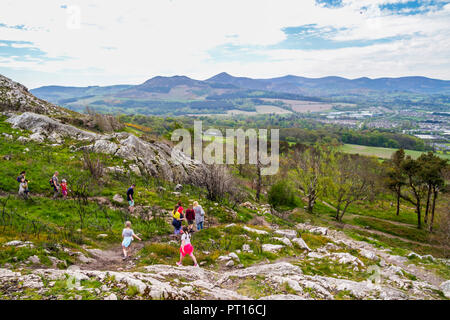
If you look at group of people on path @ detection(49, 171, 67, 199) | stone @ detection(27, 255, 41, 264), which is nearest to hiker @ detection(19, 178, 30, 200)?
group of people on path @ detection(49, 171, 67, 199)

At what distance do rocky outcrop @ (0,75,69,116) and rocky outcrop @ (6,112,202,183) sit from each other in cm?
700

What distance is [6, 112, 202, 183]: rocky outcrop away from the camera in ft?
90.9

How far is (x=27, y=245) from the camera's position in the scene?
9.70 m

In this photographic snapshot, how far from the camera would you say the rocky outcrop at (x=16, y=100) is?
35031mm

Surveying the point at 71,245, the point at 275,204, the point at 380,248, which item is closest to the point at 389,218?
the point at 275,204

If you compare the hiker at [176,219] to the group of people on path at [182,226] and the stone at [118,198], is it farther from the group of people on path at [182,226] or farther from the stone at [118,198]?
the stone at [118,198]

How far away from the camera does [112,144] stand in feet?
93.7

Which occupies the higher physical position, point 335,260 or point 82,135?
point 82,135

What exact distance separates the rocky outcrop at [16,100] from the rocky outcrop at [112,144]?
7004 millimetres

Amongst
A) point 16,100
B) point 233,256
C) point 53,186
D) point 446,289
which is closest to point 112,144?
point 53,186

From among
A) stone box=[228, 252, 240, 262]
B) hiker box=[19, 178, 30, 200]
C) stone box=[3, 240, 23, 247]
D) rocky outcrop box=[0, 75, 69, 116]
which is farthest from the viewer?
rocky outcrop box=[0, 75, 69, 116]

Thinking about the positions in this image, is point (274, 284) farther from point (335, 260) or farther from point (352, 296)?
point (335, 260)

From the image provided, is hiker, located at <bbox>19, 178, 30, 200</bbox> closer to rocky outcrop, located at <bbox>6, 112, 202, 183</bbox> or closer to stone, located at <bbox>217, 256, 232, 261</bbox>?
rocky outcrop, located at <bbox>6, 112, 202, 183</bbox>

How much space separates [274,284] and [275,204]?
28.4 meters
